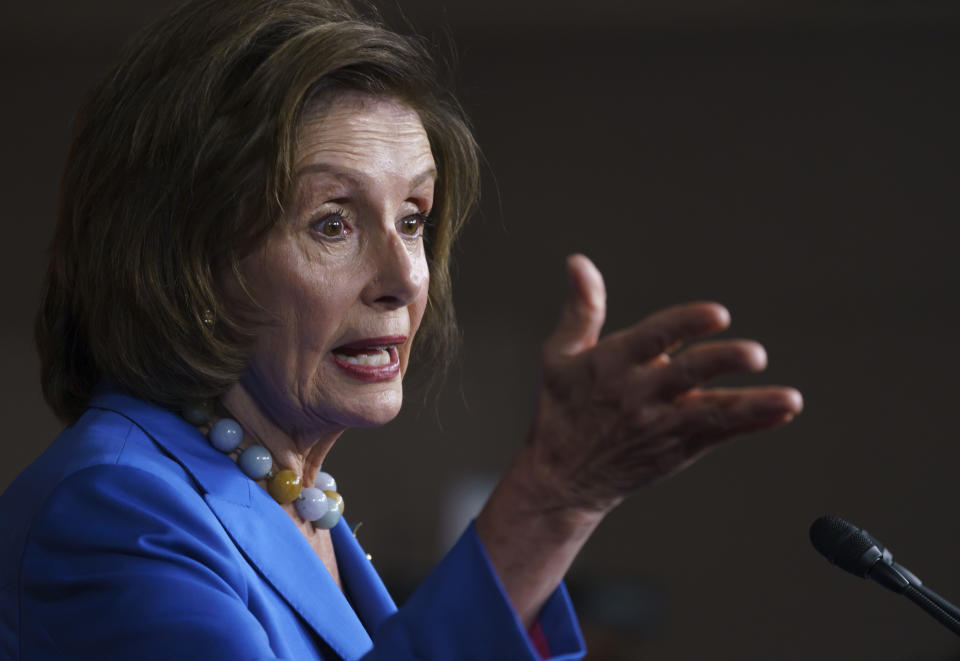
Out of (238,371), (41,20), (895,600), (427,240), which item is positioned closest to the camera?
(238,371)

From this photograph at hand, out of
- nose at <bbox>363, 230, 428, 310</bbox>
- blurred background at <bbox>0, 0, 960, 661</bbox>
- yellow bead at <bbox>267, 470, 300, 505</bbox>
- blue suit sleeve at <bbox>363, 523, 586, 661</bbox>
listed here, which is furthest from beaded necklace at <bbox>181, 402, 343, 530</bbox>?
blurred background at <bbox>0, 0, 960, 661</bbox>

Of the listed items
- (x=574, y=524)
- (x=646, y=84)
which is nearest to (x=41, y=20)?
(x=646, y=84)

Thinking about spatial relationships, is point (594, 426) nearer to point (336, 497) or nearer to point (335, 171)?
point (335, 171)

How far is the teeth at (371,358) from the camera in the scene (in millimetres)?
1395

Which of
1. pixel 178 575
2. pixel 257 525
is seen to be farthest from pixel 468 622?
pixel 257 525

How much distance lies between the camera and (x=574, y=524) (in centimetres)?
95

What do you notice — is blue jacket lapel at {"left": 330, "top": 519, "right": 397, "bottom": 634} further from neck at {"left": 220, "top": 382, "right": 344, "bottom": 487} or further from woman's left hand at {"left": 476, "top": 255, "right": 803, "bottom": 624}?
woman's left hand at {"left": 476, "top": 255, "right": 803, "bottom": 624}

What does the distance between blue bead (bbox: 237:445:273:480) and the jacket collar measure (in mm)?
21

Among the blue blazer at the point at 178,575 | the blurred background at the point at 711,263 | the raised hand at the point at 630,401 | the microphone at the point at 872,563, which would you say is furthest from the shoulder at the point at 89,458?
the blurred background at the point at 711,263

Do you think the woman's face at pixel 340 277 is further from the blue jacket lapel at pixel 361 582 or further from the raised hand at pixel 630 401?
the raised hand at pixel 630 401

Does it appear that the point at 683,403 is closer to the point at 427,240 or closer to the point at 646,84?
the point at 427,240

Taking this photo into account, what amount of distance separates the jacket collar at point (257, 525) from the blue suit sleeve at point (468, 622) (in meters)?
0.32

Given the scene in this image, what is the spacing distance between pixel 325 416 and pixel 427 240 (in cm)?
38

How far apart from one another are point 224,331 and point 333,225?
0.18 metres
